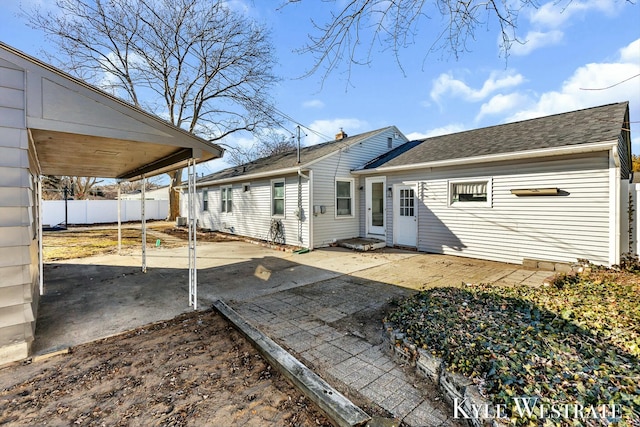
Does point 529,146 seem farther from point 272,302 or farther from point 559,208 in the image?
point 272,302

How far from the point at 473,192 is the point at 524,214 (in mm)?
1298

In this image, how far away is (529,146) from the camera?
22.0 feet

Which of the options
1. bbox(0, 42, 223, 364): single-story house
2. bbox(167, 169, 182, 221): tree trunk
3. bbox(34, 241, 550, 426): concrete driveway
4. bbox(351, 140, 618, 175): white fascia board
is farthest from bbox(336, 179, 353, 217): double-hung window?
bbox(167, 169, 182, 221): tree trunk

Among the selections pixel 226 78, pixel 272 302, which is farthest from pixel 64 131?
pixel 226 78

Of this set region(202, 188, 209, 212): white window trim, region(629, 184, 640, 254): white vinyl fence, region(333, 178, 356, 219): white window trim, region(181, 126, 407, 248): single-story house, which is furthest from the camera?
region(202, 188, 209, 212): white window trim

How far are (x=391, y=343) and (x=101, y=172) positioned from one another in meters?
7.90

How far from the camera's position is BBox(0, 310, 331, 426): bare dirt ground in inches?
85.5

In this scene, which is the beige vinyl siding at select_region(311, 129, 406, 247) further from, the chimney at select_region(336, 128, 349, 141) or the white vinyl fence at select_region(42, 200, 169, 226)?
the white vinyl fence at select_region(42, 200, 169, 226)

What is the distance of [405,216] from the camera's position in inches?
367

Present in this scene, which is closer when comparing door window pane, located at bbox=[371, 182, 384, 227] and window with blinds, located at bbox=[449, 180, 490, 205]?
window with blinds, located at bbox=[449, 180, 490, 205]

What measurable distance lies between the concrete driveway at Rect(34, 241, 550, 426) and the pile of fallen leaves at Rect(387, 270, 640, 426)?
0.43 m

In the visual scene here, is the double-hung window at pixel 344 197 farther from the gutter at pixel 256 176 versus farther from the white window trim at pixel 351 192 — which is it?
the gutter at pixel 256 176

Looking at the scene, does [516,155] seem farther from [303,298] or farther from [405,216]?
[303,298]

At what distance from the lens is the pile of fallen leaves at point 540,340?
6.64 feet
